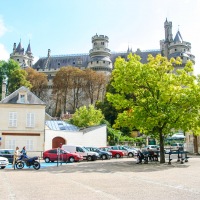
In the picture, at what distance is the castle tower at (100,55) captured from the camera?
8794 cm

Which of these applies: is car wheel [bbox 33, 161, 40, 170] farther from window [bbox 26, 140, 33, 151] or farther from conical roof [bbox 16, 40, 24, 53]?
conical roof [bbox 16, 40, 24, 53]

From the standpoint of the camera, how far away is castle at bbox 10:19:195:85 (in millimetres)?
89250

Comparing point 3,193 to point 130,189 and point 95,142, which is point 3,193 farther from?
point 95,142

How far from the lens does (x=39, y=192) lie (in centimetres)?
960

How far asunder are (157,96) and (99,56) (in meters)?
68.4

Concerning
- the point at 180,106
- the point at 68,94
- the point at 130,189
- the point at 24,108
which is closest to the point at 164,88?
the point at 180,106

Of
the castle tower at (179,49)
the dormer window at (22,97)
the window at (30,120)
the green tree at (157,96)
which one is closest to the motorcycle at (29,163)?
the green tree at (157,96)

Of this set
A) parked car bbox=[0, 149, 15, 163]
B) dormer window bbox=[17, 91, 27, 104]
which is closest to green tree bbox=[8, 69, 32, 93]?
dormer window bbox=[17, 91, 27, 104]

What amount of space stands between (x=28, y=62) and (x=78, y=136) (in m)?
80.2

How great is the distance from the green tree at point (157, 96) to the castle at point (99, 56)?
2576 inches

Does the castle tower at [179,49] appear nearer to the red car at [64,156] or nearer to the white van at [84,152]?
the white van at [84,152]

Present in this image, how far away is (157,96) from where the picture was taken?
22406 millimetres

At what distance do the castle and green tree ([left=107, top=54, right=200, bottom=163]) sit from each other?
65.4m

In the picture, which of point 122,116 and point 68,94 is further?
point 68,94
